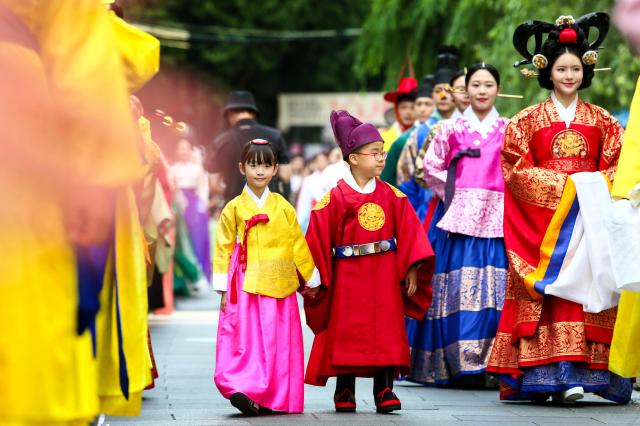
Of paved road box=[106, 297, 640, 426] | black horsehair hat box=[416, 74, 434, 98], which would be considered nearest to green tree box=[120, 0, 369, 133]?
black horsehair hat box=[416, 74, 434, 98]

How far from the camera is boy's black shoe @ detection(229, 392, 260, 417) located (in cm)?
738

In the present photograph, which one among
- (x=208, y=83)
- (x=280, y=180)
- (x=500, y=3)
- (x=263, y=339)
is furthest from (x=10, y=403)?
(x=208, y=83)

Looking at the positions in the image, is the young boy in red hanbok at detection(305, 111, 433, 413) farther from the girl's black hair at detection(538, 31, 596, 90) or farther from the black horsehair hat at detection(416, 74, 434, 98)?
the black horsehair hat at detection(416, 74, 434, 98)

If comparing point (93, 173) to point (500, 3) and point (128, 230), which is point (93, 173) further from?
point (500, 3)

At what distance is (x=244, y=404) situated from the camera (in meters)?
7.40

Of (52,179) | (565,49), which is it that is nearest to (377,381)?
(565,49)

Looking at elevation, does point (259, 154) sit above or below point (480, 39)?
below

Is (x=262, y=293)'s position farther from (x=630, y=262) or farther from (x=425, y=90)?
(x=425, y=90)

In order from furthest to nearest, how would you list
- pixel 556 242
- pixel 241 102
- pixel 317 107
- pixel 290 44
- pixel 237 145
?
pixel 290 44, pixel 317 107, pixel 241 102, pixel 237 145, pixel 556 242

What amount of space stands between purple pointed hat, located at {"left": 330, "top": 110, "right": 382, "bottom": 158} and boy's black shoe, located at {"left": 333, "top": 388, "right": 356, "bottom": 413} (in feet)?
4.23

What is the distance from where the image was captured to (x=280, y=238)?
775cm

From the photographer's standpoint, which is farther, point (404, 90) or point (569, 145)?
point (404, 90)

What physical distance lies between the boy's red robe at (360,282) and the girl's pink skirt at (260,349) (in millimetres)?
127

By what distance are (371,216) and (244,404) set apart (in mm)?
1207
